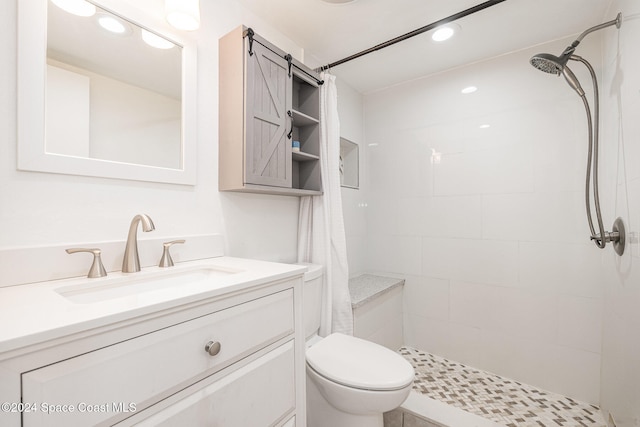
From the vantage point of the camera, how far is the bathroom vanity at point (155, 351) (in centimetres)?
45

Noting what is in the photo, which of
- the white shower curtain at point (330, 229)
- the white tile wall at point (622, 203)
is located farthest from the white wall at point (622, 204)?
the white shower curtain at point (330, 229)

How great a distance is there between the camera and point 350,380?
1.13 metres

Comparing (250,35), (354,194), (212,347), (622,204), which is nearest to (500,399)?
(622,204)

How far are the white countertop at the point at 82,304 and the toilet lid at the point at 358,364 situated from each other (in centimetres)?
54

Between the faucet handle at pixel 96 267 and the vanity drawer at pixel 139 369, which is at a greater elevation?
the faucet handle at pixel 96 267

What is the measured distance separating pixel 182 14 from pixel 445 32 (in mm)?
1489

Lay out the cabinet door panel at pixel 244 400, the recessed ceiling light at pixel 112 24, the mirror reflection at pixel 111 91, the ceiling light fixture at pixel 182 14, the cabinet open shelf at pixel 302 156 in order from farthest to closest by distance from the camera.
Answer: the cabinet open shelf at pixel 302 156, the ceiling light fixture at pixel 182 14, the recessed ceiling light at pixel 112 24, the mirror reflection at pixel 111 91, the cabinet door panel at pixel 244 400

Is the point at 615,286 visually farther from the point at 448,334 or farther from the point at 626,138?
the point at 448,334

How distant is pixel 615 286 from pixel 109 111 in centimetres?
236

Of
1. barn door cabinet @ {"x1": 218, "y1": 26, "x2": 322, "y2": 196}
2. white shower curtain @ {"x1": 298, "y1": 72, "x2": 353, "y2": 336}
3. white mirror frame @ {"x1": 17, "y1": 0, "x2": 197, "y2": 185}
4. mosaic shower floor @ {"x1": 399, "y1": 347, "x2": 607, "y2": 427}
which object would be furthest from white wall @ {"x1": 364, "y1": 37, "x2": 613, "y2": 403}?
white mirror frame @ {"x1": 17, "y1": 0, "x2": 197, "y2": 185}

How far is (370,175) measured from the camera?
2.50 m

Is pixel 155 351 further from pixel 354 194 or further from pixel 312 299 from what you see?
pixel 354 194

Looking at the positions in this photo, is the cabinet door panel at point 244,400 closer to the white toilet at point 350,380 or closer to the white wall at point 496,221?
the white toilet at point 350,380

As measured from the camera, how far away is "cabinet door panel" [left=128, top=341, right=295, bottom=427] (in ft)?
2.06
